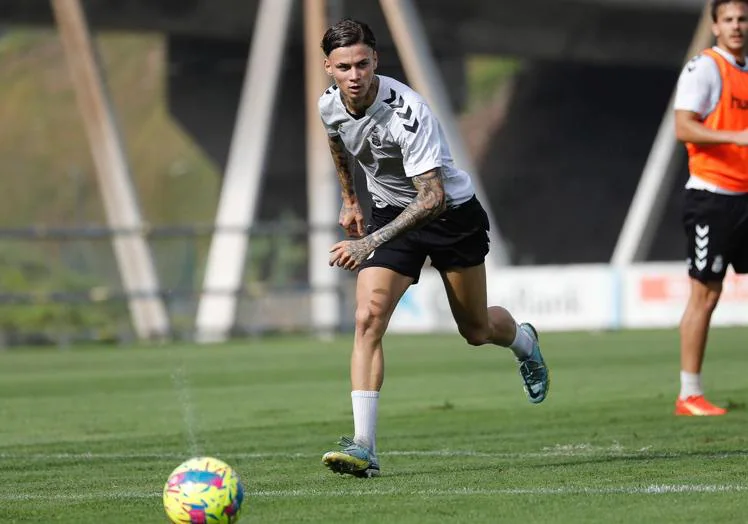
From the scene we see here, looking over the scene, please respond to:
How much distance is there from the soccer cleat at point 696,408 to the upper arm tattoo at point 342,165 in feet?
9.69

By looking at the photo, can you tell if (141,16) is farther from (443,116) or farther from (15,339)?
(15,339)

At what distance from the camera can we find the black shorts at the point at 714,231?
961 cm

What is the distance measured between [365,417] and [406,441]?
1.70 metres

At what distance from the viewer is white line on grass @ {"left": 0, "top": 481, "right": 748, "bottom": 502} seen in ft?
20.7

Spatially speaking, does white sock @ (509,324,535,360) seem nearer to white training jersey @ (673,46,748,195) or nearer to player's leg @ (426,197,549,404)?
player's leg @ (426,197,549,404)

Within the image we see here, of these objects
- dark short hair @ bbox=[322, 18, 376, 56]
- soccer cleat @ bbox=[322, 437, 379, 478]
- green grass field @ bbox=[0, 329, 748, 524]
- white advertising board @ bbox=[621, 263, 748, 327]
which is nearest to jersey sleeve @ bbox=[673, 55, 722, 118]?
green grass field @ bbox=[0, 329, 748, 524]

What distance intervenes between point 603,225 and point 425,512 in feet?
169

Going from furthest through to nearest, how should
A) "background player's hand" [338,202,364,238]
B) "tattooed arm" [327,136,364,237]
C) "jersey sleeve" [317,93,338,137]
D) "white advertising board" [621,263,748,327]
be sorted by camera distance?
"white advertising board" [621,263,748,327], "background player's hand" [338,202,364,238], "tattooed arm" [327,136,364,237], "jersey sleeve" [317,93,338,137]

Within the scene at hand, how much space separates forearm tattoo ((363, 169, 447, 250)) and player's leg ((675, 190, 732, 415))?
2.87 metres

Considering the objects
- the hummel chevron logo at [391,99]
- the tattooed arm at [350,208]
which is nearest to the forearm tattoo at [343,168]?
the tattooed arm at [350,208]

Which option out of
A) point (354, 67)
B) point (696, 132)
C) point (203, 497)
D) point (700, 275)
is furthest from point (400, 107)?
point (700, 275)

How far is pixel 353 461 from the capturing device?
6.95m

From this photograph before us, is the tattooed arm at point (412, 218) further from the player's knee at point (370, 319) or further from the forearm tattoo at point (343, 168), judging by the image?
the forearm tattoo at point (343, 168)

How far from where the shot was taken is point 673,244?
53562 mm
